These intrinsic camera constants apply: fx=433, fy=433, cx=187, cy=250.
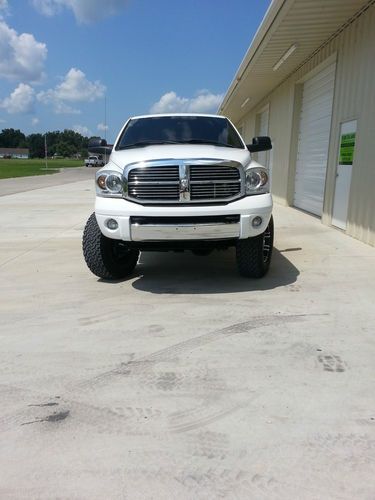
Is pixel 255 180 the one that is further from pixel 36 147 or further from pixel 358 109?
pixel 36 147

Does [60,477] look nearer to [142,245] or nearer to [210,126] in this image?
[142,245]

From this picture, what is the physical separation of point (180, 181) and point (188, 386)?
222cm

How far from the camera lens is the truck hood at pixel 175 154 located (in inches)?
176

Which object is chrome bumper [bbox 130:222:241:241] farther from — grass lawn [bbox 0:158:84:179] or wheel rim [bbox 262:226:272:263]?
grass lawn [bbox 0:158:84:179]

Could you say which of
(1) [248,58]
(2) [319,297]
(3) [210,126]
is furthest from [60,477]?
(1) [248,58]

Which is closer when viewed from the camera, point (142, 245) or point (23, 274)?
point (142, 245)

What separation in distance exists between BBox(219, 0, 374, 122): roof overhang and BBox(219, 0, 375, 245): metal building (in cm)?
2

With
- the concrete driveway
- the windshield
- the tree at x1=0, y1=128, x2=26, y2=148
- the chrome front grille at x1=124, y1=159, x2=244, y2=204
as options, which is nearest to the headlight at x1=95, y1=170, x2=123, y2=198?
the chrome front grille at x1=124, y1=159, x2=244, y2=204

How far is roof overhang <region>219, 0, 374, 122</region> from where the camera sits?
735 cm

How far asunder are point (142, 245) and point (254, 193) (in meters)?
1.30

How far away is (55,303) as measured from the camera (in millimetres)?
4484

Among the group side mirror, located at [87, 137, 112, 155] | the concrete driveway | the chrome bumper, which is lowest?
the concrete driveway


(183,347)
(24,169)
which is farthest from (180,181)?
(24,169)

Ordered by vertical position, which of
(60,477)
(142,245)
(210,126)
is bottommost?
(60,477)
